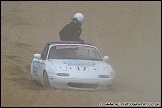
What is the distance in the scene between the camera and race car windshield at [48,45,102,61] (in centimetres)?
1502

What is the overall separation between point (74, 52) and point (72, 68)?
1.43 m

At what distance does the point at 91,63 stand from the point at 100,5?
22659 millimetres

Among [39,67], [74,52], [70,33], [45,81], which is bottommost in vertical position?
[45,81]

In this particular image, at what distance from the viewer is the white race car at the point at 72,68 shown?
13703mm

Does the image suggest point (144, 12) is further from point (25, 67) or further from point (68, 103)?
point (68, 103)

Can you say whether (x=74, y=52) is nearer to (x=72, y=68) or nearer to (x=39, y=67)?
(x=39, y=67)

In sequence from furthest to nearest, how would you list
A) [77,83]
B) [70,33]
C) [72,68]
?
1. [70,33]
2. [72,68]
3. [77,83]

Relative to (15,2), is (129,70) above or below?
below

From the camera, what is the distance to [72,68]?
13.9 m

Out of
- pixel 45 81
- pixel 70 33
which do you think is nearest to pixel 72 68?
pixel 45 81

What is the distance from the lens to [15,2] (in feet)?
123

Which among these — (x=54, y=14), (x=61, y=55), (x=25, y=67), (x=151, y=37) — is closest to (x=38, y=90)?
(x=61, y=55)

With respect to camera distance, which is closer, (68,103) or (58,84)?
(68,103)

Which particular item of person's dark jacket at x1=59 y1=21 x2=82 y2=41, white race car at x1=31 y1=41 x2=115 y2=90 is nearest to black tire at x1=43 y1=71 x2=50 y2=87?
white race car at x1=31 y1=41 x2=115 y2=90
